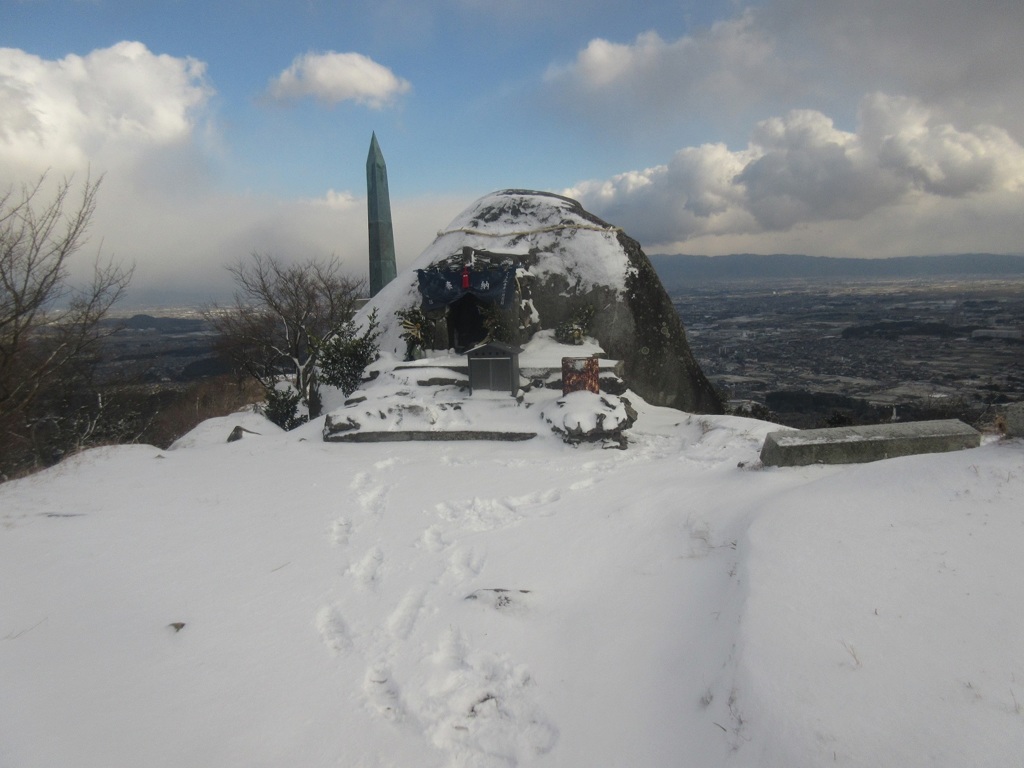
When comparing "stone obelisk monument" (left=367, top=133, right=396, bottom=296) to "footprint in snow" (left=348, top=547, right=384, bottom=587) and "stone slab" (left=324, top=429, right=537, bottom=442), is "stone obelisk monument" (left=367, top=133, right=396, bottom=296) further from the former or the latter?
"footprint in snow" (left=348, top=547, right=384, bottom=587)

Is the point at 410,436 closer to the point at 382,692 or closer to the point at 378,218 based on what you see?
the point at 382,692

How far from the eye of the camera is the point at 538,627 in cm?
399

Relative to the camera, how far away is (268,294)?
21016mm

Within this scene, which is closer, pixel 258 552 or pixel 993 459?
pixel 993 459

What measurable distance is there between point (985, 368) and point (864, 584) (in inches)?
1270

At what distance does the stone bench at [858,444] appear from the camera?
6.50 m

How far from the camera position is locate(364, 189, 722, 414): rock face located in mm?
14703

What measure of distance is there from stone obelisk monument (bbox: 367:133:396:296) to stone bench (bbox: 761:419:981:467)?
763 inches

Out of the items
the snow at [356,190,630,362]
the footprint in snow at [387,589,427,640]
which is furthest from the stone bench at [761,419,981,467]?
the snow at [356,190,630,362]

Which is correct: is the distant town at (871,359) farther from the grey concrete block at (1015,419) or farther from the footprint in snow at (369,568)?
the footprint in snow at (369,568)

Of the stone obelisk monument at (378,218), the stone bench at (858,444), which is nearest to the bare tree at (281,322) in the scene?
the stone obelisk monument at (378,218)

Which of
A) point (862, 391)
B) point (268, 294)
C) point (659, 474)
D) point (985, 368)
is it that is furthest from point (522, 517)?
point (985, 368)

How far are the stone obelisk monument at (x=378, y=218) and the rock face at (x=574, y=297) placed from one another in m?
6.12

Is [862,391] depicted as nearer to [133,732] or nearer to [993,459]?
[993,459]
